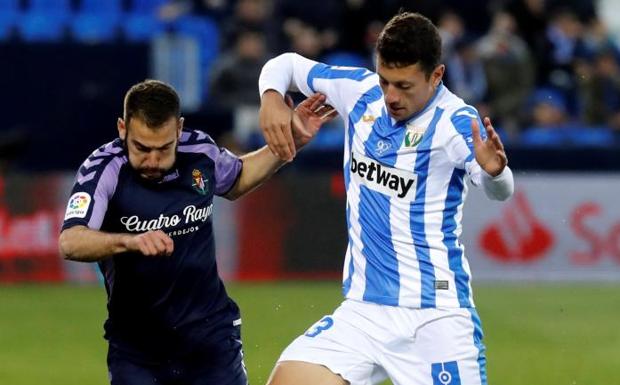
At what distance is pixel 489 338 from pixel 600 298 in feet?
9.23

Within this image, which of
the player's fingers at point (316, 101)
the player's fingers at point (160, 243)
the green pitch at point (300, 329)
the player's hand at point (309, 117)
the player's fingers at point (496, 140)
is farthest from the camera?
the green pitch at point (300, 329)

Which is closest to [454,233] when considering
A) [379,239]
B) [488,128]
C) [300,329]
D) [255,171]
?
[379,239]

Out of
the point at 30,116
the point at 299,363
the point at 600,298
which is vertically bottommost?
the point at 600,298

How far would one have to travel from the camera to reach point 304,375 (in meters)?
6.55

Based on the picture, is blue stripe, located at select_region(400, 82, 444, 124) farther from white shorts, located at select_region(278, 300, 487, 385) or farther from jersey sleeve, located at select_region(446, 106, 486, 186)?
white shorts, located at select_region(278, 300, 487, 385)

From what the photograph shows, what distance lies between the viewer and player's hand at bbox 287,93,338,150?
6.91m

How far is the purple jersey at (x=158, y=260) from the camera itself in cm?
667

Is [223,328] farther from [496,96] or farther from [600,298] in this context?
[496,96]

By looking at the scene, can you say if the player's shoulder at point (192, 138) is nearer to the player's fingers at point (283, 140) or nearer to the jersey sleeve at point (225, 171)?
the jersey sleeve at point (225, 171)

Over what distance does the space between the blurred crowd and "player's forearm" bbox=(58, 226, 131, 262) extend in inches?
416

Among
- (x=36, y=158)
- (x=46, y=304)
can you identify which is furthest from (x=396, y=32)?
(x=36, y=158)

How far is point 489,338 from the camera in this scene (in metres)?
12.7

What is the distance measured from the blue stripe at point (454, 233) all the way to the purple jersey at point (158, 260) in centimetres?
112

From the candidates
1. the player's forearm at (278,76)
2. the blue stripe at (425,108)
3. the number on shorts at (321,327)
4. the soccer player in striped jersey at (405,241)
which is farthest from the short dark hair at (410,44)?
the number on shorts at (321,327)
